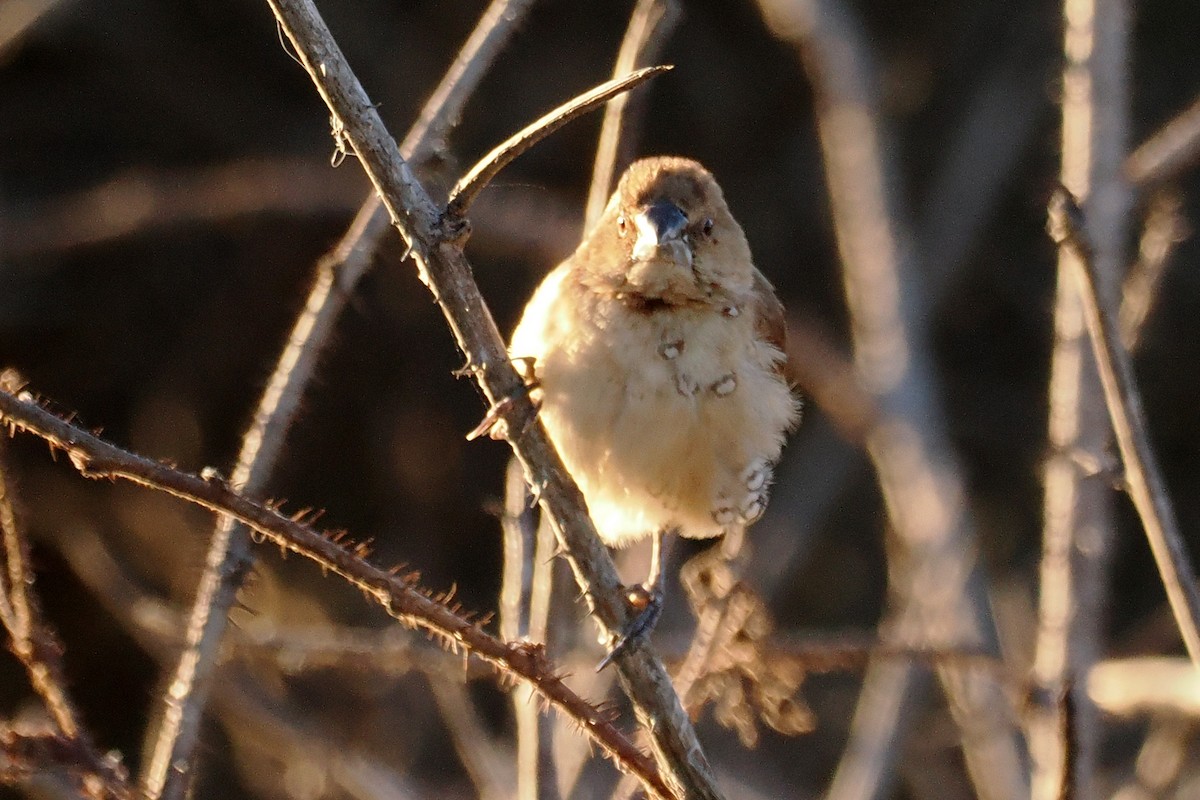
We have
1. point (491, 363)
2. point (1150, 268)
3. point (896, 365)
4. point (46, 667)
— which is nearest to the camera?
point (46, 667)

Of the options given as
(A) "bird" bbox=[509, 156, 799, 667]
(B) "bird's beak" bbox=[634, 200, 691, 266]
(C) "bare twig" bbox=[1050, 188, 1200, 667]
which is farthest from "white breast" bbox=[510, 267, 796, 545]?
(C) "bare twig" bbox=[1050, 188, 1200, 667]

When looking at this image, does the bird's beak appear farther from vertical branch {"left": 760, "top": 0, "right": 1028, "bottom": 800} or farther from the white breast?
vertical branch {"left": 760, "top": 0, "right": 1028, "bottom": 800}

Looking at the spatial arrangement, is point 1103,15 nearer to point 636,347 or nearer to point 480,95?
point 636,347

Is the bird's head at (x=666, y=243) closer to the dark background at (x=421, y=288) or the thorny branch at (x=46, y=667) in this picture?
the thorny branch at (x=46, y=667)

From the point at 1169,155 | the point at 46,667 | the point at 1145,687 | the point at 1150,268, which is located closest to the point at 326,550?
the point at 46,667

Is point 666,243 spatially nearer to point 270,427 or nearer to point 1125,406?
point 270,427
